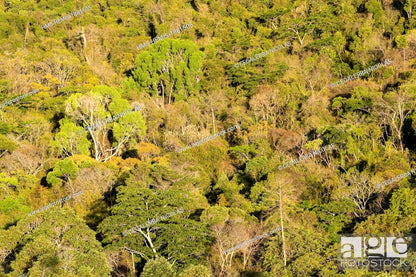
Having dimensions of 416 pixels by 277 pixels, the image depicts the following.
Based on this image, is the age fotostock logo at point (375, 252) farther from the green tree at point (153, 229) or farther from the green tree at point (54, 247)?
the green tree at point (54, 247)

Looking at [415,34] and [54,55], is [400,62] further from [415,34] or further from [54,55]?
[54,55]

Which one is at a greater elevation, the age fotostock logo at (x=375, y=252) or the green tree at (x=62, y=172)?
the green tree at (x=62, y=172)

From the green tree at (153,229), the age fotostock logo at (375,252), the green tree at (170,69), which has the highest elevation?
the green tree at (170,69)

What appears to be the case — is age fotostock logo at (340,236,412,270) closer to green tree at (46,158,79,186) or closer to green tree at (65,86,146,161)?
green tree at (46,158,79,186)

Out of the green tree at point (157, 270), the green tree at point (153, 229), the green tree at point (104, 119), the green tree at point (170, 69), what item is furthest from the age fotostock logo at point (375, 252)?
the green tree at point (170, 69)

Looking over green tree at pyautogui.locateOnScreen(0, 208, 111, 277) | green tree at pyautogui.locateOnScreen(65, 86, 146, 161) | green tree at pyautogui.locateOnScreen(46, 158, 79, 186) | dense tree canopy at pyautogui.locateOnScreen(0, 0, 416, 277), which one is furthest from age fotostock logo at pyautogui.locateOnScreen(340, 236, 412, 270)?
green tree at pyautogui.locateOnScreen(65, 86, 146, 161)

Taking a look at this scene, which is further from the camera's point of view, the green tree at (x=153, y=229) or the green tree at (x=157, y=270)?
the green tree at (x=153, y=229)

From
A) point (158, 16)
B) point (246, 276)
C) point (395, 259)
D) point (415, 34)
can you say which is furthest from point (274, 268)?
point (158, 16)

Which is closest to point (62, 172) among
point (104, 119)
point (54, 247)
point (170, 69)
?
point (104, 119)
